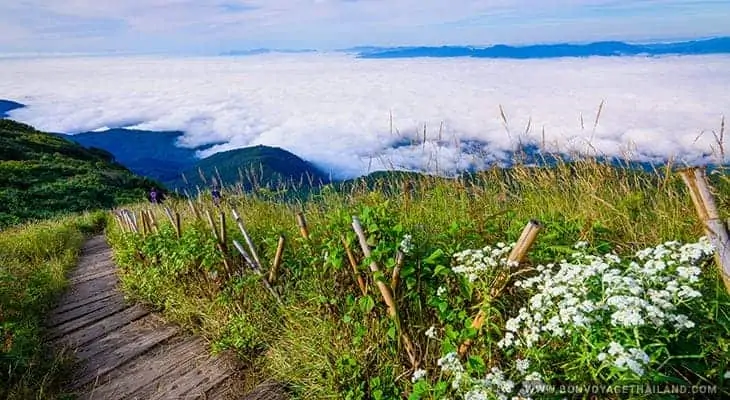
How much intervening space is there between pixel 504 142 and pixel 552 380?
3.89m

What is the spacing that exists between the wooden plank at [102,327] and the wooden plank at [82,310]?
449 mm

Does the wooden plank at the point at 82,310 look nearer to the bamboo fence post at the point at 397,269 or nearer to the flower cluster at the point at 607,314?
the bamboo fence post at the point at 397,269

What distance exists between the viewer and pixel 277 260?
14.3 feet

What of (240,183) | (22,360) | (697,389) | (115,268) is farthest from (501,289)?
(115,268)

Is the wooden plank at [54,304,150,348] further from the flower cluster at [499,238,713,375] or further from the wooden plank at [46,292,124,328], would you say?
the flower cluster at [499,238,713,375]

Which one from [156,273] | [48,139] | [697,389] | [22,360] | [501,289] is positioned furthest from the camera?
[48,139]

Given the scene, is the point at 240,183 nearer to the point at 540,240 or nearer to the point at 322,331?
the point at 322,331

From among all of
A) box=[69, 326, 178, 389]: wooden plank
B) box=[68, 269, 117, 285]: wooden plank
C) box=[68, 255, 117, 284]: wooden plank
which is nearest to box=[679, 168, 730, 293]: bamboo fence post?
box=[69, 326, 178, 389]: wooden plank

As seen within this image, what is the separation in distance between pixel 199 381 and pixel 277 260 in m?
1.17

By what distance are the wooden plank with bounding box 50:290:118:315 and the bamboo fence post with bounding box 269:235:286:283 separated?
3.17 meters

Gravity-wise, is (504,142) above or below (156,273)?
above

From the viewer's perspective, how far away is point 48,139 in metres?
53.2

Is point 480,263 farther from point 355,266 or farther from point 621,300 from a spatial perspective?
point 355,266

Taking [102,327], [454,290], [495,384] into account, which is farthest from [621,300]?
[102,327]
